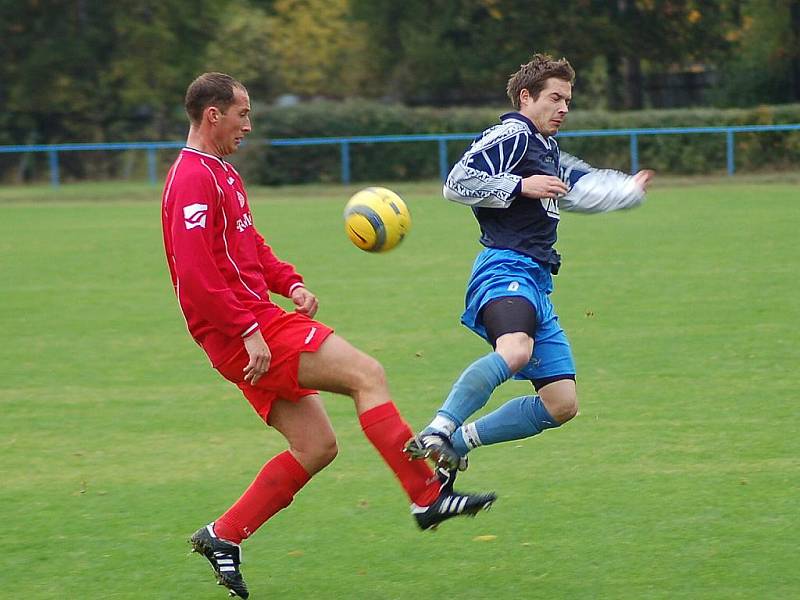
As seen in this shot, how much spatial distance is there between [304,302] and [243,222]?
496mm

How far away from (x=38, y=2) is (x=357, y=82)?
11.2m

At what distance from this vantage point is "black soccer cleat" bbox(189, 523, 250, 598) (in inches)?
190

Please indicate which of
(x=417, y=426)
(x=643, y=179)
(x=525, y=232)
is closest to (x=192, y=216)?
(x=525, y=232)

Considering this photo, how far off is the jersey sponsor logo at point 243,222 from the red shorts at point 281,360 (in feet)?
1.19

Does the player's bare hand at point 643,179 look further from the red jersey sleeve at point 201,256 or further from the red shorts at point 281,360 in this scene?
the red jersey sleeve at point 201,256

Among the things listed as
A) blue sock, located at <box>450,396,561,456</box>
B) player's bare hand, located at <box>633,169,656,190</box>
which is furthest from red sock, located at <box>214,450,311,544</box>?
player's bare hand, located at <box>633,169,656,190</box>

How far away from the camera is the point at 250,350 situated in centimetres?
463

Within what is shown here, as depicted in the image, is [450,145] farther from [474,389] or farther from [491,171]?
[474,389]

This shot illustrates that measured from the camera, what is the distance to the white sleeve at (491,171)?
547cm

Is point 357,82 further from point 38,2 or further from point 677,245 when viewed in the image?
point 677,245

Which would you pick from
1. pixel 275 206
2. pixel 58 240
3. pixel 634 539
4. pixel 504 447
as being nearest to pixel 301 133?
pixel 275 206

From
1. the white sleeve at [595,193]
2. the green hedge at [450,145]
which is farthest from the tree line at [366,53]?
the white sleeve at [595,193]

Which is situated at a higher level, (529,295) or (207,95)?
(207,95)

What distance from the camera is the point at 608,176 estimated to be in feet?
19.7
